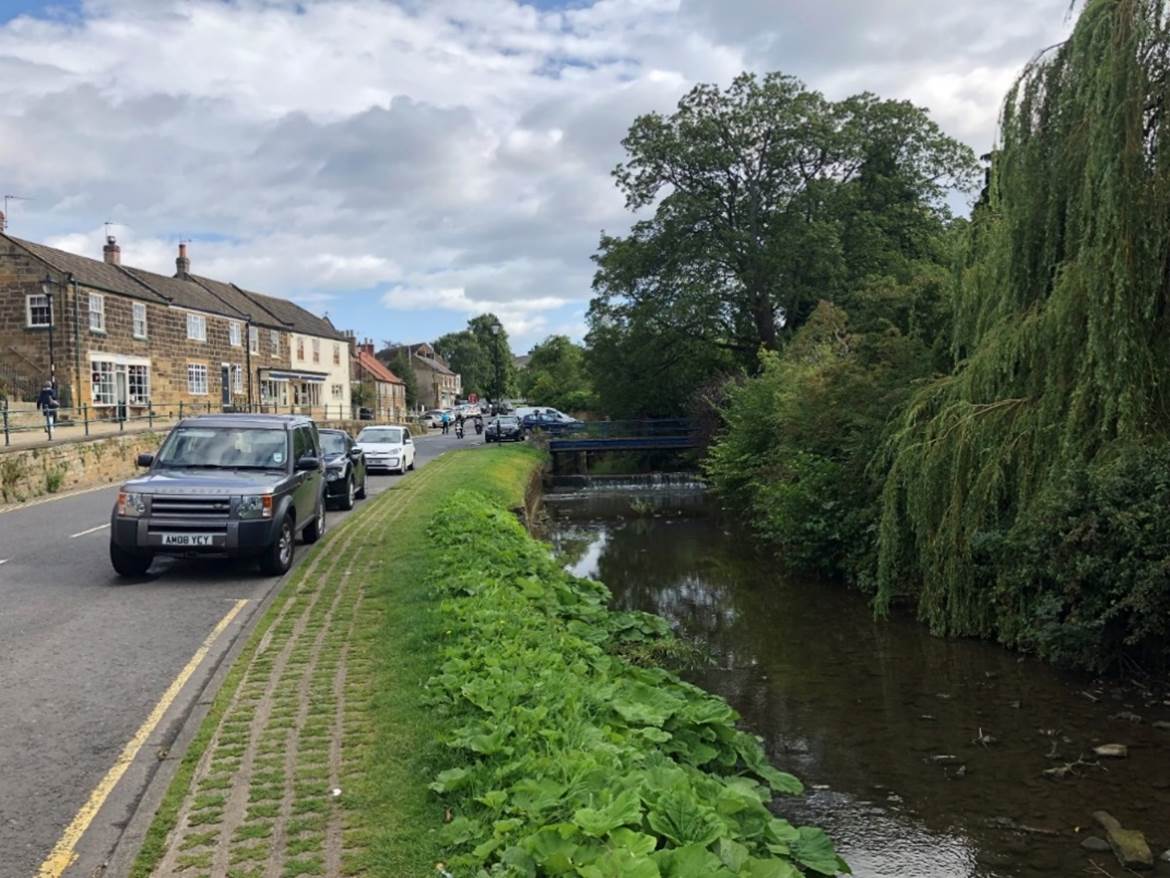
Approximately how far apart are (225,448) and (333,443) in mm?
8683

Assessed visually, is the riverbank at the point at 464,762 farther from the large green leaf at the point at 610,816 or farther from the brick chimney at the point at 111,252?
→ the brick chimney at the point at 111,252

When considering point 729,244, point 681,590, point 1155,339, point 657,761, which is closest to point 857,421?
point 681,590

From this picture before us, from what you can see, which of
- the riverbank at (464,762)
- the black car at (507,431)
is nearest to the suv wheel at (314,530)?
the riverbank at (464,762)

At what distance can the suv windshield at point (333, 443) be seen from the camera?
2051 cm

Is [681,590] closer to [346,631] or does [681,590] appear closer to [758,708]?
[758,708]

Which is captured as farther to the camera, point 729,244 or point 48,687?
point 729,244

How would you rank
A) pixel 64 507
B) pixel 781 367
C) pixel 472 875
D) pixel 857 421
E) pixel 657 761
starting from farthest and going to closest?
1. pixel 781 367
2. pixel 64 507
3. pixel 857 421
4. pixel 657 761
5. pixel 472 875

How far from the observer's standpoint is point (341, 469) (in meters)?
19.8

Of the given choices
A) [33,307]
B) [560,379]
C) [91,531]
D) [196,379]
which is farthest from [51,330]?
[560,379]

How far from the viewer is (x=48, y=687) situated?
270 inches

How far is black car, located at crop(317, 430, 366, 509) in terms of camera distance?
1961 centimetres

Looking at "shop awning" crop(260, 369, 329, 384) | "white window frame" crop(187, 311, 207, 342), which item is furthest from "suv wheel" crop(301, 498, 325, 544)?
"shop awning" crop(260, 369, 329, 384)

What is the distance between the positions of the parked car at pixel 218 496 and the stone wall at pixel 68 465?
1047 centimetres

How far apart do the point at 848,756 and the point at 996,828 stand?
155 centimetres
